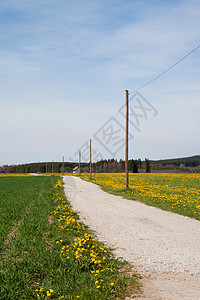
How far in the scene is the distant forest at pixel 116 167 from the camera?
406 feet

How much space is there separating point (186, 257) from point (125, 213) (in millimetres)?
6494

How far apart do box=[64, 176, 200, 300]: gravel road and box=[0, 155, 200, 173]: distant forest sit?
9484cm

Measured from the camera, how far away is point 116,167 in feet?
401

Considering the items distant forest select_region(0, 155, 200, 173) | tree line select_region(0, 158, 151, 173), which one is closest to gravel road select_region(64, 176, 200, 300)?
tree line select_region(0, 158, 151, 173)

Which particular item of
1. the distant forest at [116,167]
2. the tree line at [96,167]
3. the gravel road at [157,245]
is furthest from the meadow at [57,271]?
the distant forest at [116,167]

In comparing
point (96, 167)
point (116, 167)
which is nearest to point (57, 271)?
point (116, 167)

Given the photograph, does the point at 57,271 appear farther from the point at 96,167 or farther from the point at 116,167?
the point at 96,167

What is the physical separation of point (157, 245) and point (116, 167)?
378ft

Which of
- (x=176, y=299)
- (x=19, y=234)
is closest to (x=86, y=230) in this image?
(x=19, y=234)

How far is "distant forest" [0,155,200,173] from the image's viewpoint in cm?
12369

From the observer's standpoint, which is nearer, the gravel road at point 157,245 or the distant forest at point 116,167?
the gravel road at point 157,245

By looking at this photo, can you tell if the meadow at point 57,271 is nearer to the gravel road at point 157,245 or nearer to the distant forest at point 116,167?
the gravel road at point 157,245

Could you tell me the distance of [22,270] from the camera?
525 cm

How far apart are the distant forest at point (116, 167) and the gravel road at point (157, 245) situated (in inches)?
3734
